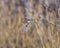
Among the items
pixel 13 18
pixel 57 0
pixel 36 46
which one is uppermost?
pixel 57 0

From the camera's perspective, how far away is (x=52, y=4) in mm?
2211

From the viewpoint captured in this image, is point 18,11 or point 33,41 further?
point 18,11

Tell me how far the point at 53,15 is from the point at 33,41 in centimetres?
36

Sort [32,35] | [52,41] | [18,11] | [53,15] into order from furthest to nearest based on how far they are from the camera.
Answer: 1. [18,11]
2. [53,15]
3. [32,35]
4. [52,41]

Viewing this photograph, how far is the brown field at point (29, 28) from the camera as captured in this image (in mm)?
2002

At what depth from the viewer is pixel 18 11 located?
2391 millimetres

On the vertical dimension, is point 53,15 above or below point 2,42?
above

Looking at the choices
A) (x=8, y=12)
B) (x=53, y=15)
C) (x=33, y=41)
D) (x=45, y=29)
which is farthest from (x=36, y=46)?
(x=8, y=12)

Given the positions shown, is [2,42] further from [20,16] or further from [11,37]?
[20,16]

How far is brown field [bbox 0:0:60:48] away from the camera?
2002mm

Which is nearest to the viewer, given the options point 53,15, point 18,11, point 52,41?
point 52,41

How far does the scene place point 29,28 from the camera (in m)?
2.06

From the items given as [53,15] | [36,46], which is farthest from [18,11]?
[36,46]

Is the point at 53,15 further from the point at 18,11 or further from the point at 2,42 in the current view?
the point at 2,42
